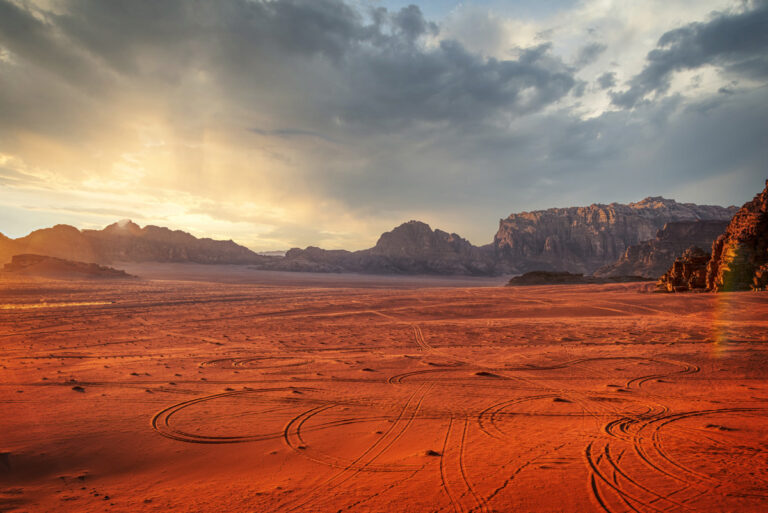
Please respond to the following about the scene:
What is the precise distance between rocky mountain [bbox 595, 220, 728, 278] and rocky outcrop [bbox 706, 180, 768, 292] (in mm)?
49678

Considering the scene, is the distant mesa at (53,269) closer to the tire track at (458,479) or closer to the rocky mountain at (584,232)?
the tire track at (458,479)

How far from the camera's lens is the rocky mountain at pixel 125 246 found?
10012 centimetres

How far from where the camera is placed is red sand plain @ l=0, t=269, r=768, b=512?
3445 millimetres

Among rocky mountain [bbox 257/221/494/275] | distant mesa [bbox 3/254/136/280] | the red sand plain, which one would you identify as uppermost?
rocky mountain [bbox 257/221/494/275]

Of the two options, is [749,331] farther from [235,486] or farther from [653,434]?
[235,486]

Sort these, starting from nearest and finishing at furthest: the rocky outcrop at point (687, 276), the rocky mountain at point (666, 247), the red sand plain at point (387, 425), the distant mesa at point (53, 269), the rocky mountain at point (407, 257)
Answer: the red sand plain at point (387, 425)
the rocky outcrop at point (687, 276)
the distant mesa at point (53, 269)
the rocky mountain at point (666, 247)
the rocky mountain at point (407, 257)

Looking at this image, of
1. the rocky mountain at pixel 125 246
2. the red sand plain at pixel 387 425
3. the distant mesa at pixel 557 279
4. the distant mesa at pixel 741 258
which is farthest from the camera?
the rocky mountain at pixel 125 246

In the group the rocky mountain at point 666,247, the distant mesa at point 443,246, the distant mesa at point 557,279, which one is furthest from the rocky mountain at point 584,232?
the distant mesa at point 557,279

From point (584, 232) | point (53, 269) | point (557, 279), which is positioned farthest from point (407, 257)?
point (53, 269)

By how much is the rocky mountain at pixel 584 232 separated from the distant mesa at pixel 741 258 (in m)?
105

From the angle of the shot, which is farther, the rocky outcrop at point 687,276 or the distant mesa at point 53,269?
the distant mesa at point 53,269

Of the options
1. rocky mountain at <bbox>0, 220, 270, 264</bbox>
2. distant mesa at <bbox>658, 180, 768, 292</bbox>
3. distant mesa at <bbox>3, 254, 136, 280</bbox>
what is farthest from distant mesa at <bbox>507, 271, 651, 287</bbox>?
rocky mountain at <bbox>0, 220, 270, 264</bbox>

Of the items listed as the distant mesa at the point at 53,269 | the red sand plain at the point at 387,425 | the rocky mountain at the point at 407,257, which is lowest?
the red sand plain at the point at 387,425

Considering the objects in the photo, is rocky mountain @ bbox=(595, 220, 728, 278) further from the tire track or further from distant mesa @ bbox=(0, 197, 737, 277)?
the tire track
